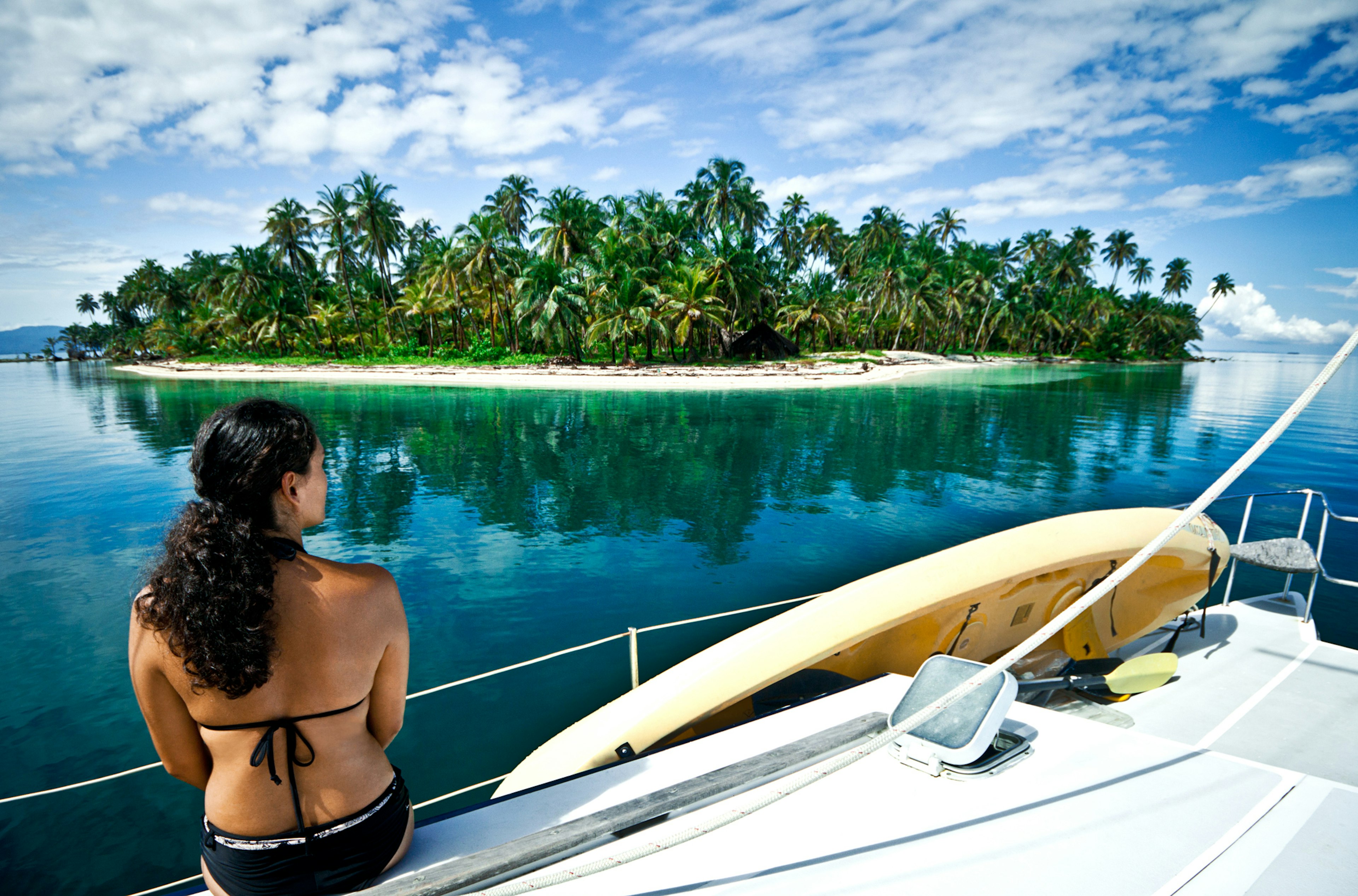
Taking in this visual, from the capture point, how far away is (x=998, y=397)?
35.3 m

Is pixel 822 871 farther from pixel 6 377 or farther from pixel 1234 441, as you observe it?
pixel 6 377

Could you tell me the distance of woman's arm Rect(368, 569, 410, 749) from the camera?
5.70 ft

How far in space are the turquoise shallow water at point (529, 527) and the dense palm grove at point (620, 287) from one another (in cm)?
1772

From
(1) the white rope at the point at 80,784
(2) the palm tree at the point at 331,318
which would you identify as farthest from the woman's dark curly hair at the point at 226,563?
(2) the palm tree at the point at 331,318

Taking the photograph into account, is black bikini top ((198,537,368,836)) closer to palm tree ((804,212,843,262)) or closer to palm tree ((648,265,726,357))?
palm tree ((648,265,726,357))

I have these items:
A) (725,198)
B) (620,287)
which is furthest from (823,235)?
(620,287)

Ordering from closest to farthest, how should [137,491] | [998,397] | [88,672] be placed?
[88,672] < [137,491] < [998,397]

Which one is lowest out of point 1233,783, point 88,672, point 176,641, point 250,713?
point 88,672

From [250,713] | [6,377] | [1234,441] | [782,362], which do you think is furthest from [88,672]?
[6,377]

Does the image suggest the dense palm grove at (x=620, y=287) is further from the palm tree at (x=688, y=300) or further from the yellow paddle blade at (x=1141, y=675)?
the yellow paddle blade at (x=1141, y=675)

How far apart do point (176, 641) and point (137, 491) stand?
17328mm

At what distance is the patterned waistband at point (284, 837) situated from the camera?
1.64 m

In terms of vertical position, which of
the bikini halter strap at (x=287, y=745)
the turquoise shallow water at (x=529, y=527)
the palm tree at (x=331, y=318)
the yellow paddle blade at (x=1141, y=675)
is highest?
the palm tree at (x=331, y=318)

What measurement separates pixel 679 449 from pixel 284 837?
705 inches
